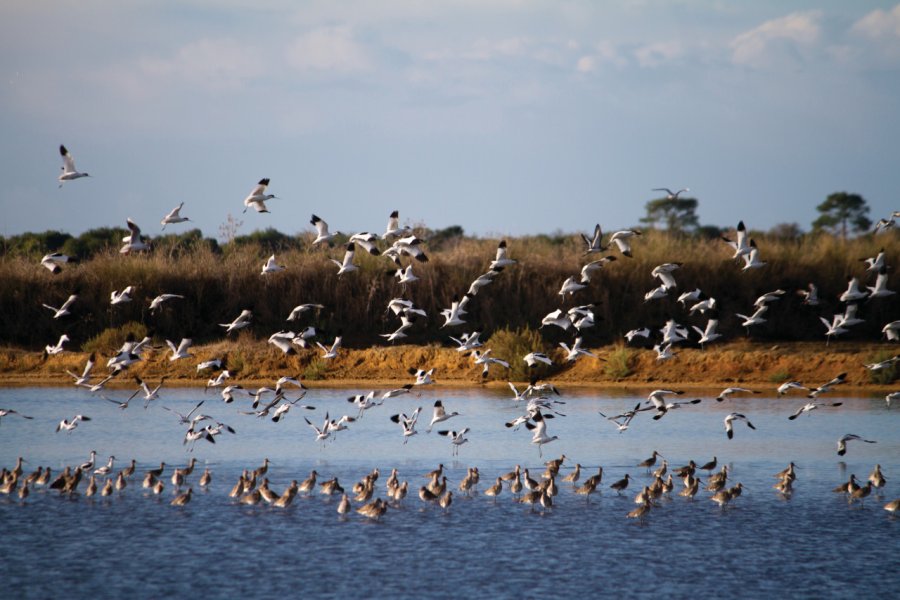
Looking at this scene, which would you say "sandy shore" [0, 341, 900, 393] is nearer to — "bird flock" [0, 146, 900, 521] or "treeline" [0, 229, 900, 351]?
"bird flock" [0, 146, 900, 521]

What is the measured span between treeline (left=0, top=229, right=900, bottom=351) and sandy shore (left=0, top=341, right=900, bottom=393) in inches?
72.1

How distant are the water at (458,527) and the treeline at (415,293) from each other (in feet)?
33.9

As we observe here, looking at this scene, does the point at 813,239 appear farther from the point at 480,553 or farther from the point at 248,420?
the point at 480,553

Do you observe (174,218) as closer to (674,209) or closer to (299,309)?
(299,309)

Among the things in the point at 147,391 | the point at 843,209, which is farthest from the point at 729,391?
the point at 843,209

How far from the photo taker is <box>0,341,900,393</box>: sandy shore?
30720 mm

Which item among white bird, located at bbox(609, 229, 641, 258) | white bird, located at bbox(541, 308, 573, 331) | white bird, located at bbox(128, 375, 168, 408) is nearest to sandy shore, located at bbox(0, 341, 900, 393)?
white bird, located at bbox(128, 375, 168, 408)

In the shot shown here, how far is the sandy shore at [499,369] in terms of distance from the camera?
30.7 meters

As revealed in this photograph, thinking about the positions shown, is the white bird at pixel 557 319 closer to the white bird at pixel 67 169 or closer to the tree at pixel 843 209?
the white bird at pixel 67 169

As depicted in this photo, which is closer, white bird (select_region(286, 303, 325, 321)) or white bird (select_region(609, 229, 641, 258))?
white bird (select_region(609, 229, 641, 258))

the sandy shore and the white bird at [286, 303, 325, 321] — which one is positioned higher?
the white bird at [286, 303, 325, 321]

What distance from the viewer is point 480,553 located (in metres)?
14.6

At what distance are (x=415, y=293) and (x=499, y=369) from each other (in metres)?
5.54

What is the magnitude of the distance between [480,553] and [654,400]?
885cm
